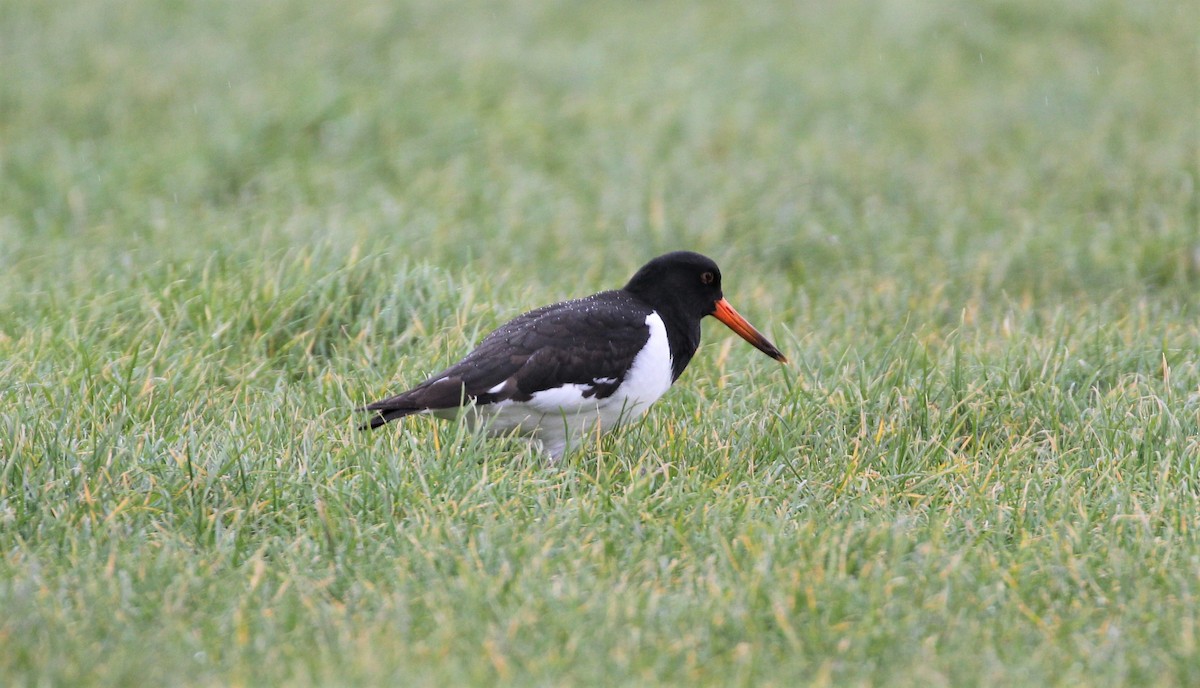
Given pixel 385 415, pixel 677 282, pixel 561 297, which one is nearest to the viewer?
pixel 385 415

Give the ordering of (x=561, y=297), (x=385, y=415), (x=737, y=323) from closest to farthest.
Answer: (x=385, y=415), (x=737, y=323), (x=561, y=297)

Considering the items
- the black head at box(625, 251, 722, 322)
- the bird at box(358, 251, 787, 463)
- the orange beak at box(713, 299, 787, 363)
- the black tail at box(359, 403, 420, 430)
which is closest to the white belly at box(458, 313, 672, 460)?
the bird at box(358, 251, 787, 463)

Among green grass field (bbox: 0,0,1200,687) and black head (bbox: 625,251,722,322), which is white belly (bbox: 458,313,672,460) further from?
black head (bbox: 625,251,722,322)

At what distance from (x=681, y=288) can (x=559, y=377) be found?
0.88m

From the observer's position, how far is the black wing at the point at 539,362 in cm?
473

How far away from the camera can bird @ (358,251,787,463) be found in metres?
4.79

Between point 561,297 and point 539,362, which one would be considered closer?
point 539,362

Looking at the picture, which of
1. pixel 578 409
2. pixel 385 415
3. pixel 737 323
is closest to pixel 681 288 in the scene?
pixel 737 323

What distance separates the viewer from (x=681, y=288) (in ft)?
18.1

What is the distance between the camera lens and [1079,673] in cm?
357

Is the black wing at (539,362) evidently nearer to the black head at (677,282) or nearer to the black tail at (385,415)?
the black tail at (385,415)

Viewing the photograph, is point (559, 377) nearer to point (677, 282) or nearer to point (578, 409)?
point (578, 409)

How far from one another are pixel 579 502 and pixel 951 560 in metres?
1.14

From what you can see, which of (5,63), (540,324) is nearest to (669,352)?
(540,324)
